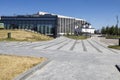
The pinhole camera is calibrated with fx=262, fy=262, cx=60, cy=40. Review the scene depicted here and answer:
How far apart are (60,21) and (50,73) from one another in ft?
495

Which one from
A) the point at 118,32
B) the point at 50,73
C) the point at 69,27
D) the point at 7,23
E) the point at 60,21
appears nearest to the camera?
the point at 50,73

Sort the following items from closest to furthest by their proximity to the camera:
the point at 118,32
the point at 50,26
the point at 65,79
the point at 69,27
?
the point at 65,79, the point at 118,32, the point at 50,26, the point at 69,27

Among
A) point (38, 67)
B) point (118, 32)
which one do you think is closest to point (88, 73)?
point (38, 67)

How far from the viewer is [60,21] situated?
16100 centimetres

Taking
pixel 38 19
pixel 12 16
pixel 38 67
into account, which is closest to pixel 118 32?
pixel 38 19

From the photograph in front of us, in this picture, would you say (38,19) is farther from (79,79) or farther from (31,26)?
(79,79)

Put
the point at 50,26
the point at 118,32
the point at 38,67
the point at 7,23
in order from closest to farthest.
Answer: the point at 38,67
the point at 118,32
the point at 50,26
the point at 7,23

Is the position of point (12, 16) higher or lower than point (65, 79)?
higher

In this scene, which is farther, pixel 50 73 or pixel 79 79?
pixel 50 73

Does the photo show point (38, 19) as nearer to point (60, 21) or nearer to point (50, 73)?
point (60, 21)

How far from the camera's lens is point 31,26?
13762 centimetres

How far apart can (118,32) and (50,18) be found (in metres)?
36.4

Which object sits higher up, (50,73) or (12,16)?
(12,16)

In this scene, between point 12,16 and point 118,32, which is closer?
point 118,32
